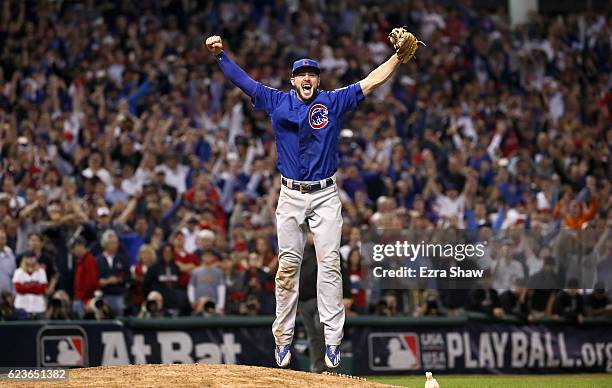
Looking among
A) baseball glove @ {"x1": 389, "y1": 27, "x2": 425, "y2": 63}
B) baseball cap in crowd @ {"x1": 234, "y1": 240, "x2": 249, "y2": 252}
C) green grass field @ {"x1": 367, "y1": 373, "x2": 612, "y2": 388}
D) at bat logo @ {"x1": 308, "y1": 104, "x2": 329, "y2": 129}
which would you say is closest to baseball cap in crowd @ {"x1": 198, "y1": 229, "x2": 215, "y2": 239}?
baseball cap in crowd @ {"x1": 234, "y1": 240, "x2": 249, "y2": 252}

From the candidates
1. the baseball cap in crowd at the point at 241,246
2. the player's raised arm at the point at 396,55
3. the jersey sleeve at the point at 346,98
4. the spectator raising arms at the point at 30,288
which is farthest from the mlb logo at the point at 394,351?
the player's raised arm at the point at 396,55

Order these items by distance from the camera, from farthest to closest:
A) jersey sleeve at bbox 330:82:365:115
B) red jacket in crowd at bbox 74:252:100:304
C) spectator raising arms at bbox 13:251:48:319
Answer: red jacket in crowd at bbox 74:252:100:304
spectator raising arms at bbox 13:251:48:319
jersey sleeve at bbox 330:82:365:115

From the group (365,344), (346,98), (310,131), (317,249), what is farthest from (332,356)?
(365,344)

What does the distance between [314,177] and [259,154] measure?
10.1 meters

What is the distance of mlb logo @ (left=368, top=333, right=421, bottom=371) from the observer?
16.7 m

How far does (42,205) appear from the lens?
17.5 meters

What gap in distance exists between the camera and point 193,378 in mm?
10227

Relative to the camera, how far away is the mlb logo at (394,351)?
54.7 ft

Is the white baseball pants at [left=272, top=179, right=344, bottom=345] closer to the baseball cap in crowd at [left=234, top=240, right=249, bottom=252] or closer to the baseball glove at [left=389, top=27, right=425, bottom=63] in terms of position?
the baseball glove at [left=389, top=27, right=425, bottom=63]

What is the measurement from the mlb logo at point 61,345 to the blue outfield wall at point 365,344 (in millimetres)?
13

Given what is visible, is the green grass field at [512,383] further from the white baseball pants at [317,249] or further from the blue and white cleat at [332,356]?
the white baseball pants at [317,249]

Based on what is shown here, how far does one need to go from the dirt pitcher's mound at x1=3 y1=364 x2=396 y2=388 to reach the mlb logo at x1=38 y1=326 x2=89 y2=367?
4.63 metres

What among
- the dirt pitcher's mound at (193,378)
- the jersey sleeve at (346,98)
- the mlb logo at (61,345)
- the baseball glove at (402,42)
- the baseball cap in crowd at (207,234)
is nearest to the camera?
the dirt pitcher's mound at (193,378)

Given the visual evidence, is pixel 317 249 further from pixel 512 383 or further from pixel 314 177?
pixel 512 383
